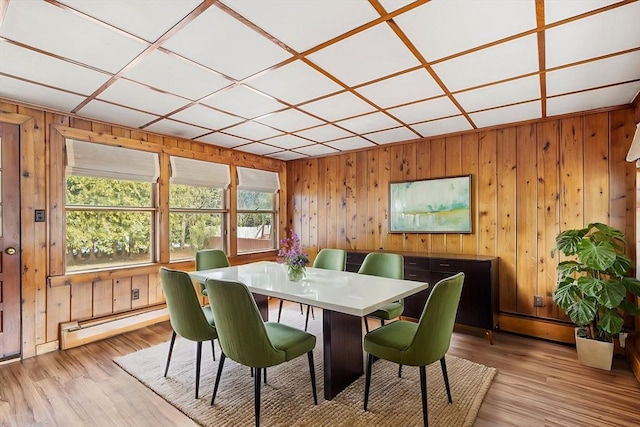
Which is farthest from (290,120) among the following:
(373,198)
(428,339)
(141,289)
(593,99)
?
(593,99)

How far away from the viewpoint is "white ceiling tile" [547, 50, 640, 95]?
219 cm

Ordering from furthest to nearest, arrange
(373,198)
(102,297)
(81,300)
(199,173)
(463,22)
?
(373,198)
(199,173)
(102,297)
(81,300)
(463,22)

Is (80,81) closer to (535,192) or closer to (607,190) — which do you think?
(535,192)

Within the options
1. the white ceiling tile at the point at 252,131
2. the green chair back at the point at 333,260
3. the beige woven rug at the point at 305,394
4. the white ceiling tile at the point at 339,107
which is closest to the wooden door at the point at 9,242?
the beige woven rug at the point at 305,394

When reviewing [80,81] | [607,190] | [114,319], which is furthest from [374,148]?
[114,319]

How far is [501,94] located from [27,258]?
4657 mm

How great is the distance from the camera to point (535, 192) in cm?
356

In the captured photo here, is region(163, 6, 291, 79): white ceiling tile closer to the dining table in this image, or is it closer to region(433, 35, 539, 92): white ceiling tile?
region(433, 35, 539, 92): white ceiling tile

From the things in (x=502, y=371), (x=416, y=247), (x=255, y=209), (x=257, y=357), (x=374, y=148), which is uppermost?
(x=374, y=148)

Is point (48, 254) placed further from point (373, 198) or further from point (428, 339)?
point (373, 198)

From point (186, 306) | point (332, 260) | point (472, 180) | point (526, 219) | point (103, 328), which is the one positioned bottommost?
point (103, 328)

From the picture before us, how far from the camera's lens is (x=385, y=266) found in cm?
326

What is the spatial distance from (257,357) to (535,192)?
3.42 metres

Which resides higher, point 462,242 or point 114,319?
point 462,242
